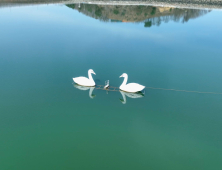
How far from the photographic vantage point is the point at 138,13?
59.1 feet

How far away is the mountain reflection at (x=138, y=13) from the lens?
1684 centimetres

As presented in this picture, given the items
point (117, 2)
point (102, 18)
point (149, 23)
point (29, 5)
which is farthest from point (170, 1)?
point (29, 5)

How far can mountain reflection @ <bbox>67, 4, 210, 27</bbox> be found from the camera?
1684 centimetres

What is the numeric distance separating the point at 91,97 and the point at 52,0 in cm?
1578

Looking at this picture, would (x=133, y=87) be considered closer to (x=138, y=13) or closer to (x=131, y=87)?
(x=131, y=87)

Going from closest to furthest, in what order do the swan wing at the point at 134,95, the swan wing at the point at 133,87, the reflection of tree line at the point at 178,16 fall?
the swan wing at the point at 133,87 → the swan wing at the point at 134,95 → the reflection of tree line at the point at 178,16

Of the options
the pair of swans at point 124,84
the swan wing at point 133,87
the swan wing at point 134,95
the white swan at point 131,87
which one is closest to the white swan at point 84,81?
the pair of swans at point 124,84

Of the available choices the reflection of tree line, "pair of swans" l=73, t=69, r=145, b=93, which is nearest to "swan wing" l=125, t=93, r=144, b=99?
"pair of swans" l=73, t=69, r=145, b=93

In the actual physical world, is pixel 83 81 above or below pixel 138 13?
below

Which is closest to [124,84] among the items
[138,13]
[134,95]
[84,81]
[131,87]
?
[131,87]

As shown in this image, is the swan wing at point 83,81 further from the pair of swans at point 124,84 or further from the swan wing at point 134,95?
the swan wing at point 134,95

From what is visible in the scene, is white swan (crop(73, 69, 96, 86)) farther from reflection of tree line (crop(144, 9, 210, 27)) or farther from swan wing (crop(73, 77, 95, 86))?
reflection of tree line (crop(144, 9, 210, 27))

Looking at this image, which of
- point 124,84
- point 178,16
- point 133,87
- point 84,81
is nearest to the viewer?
point 133,87

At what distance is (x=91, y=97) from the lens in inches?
297
